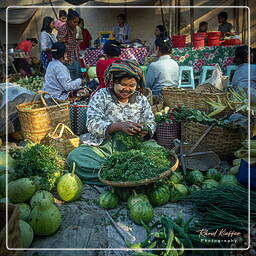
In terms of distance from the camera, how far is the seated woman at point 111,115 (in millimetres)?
3127

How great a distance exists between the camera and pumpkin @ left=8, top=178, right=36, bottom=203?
252 cm

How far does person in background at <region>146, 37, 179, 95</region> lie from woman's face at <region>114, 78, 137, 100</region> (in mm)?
2219

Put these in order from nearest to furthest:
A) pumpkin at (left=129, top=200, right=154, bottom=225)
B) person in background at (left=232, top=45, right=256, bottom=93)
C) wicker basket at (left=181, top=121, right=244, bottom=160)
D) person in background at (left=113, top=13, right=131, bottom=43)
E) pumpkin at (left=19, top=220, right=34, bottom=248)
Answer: pumpkin at (left=19, top=220, right=34, bottom=248), pumpkin at (left=129, top=200, right=154, bottom=225), wicker basket at (left=181, top=121, right=244, bottom=160), person in background at (left=232, top=45, right=256, bottom=93), person in background at (left=113, top=13, right=131, bottom=43)

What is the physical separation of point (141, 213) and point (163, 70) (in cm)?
336

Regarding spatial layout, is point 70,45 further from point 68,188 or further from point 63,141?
point 68,188

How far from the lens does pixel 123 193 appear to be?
110 inches

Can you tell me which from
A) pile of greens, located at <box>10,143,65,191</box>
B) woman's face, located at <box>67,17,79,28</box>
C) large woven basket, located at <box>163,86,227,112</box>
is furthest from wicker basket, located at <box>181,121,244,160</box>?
woman's face, located at <box>67,17,79,28</box>

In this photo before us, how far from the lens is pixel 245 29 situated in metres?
9.96

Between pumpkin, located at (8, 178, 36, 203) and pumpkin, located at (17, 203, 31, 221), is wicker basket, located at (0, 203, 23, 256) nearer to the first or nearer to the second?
pumpkin, located at (17, 203, 31, 221)

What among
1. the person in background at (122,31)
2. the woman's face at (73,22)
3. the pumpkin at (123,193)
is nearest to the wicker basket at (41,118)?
the woman's face at (73,22)

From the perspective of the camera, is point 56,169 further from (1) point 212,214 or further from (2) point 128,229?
(1) point 212,214

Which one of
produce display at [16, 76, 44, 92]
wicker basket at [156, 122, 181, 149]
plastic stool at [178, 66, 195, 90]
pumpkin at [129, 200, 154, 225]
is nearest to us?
pumpkin at [129, 200, 154, 225]

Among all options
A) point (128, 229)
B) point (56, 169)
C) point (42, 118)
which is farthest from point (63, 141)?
point (128, 229)

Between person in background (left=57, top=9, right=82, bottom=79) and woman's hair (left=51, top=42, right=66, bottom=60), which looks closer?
woman's hair (left=51, top=42, right=66, bottom=60)
